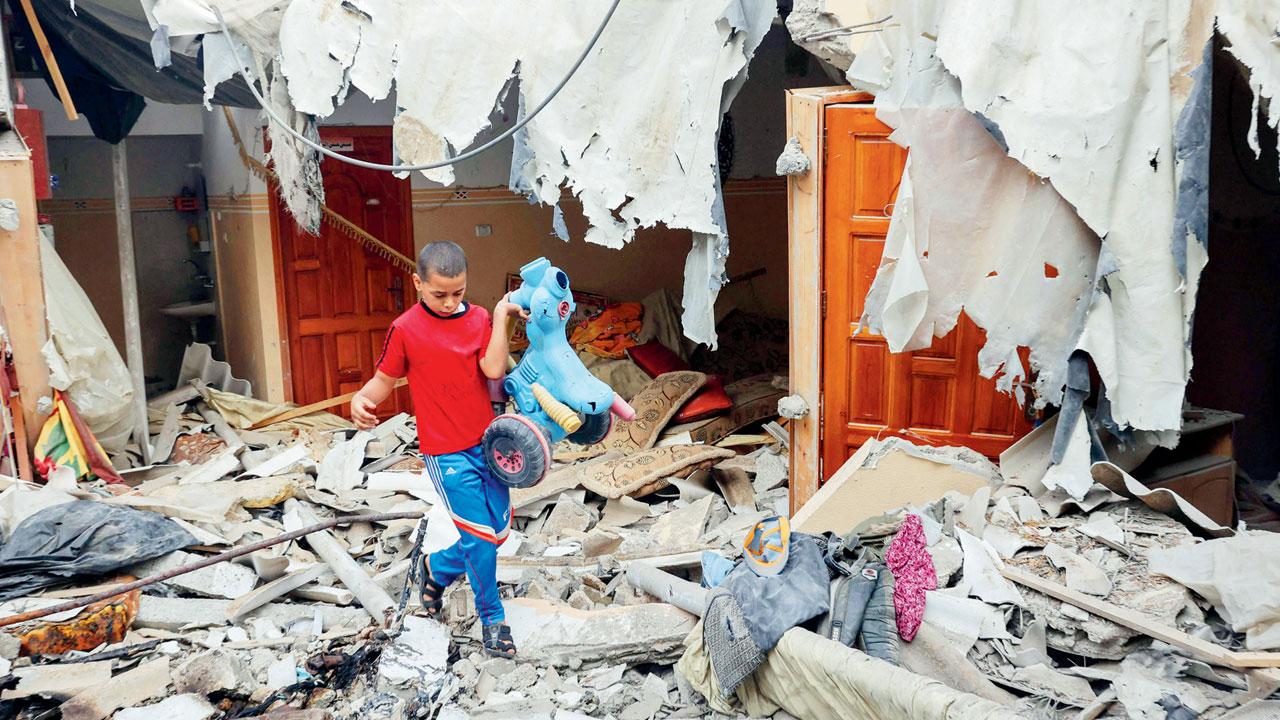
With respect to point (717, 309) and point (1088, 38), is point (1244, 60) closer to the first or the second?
point (1088, 38)

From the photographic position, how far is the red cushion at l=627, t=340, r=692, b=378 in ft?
29.6

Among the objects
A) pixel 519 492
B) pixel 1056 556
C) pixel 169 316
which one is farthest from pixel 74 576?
pixel 169 316

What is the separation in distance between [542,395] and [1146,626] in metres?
2.55

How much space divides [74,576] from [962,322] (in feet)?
16.1

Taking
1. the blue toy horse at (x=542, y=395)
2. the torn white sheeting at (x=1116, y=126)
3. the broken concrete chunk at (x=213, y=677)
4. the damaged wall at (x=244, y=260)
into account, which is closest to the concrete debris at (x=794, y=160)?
the torn white sheeting at (x=1116, y=126)

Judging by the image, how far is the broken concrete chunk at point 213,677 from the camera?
415 centimetres

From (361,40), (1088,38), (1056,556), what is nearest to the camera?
(1056,556)

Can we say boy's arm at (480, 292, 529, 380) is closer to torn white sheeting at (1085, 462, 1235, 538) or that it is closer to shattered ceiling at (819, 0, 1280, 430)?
shattered ceiling at (819, 0, 1280, 430)

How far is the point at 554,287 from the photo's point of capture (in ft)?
13.4

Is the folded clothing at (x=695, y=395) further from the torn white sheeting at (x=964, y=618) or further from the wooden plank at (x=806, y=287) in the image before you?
the torn white sheeting at (x=964, y=618)

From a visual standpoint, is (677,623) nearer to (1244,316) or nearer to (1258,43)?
(1258,43)

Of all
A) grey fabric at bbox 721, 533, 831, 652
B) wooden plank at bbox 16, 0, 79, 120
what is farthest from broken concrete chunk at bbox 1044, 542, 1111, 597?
wooden plank at bbox 16, 0, 79, 120

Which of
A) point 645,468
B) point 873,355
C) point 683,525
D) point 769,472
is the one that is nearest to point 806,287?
point 873,355

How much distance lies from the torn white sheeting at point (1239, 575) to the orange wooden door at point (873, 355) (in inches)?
62.6
